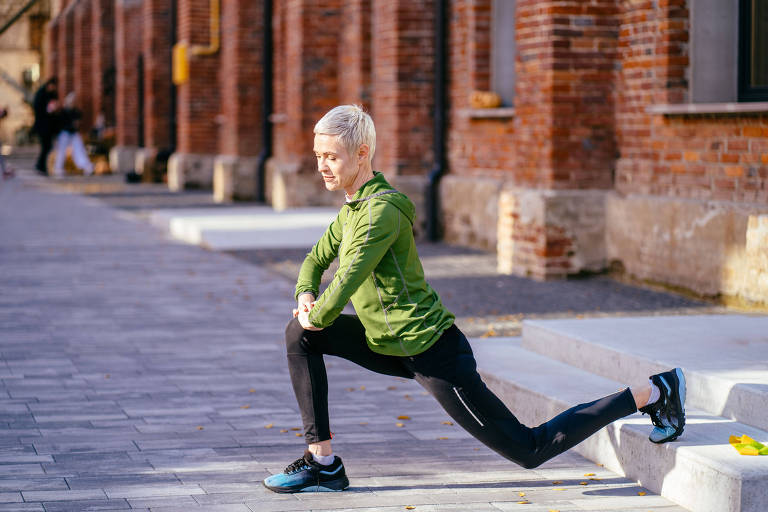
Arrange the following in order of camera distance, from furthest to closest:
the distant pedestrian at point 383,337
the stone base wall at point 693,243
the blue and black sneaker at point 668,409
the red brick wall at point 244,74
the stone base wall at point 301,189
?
the red brick wall at point 244,74 < the stone base wall at point 301,189 < the stone base wall at point 693,243 < the blue and black sneaker at point 668,409 < the distant pedestrian at point 383,337

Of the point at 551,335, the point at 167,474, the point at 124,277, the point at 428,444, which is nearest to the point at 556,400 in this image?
the point at 428,444

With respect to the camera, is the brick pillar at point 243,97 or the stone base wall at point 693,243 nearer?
the stone base wall at point 693,243

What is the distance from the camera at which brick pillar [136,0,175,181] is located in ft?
96.4

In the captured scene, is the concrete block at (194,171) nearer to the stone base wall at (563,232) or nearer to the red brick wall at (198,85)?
the red brick wall at (198,85)

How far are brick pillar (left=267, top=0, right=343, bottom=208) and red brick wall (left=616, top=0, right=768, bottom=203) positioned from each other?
7657mm

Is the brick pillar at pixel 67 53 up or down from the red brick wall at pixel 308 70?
up

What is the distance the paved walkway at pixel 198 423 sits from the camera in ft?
15.6

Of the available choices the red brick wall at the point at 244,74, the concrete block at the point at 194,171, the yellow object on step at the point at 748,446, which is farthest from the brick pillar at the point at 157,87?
the yellow object on step at the point at 748,446

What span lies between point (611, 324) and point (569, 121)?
463cm

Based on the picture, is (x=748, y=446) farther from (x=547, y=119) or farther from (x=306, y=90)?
(x=306, y=90)

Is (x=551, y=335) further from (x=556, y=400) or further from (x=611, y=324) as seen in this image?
(x=556, y=400)

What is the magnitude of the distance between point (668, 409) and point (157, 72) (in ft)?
85.5

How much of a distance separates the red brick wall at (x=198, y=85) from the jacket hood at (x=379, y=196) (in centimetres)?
2122

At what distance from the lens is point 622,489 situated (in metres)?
4.89
